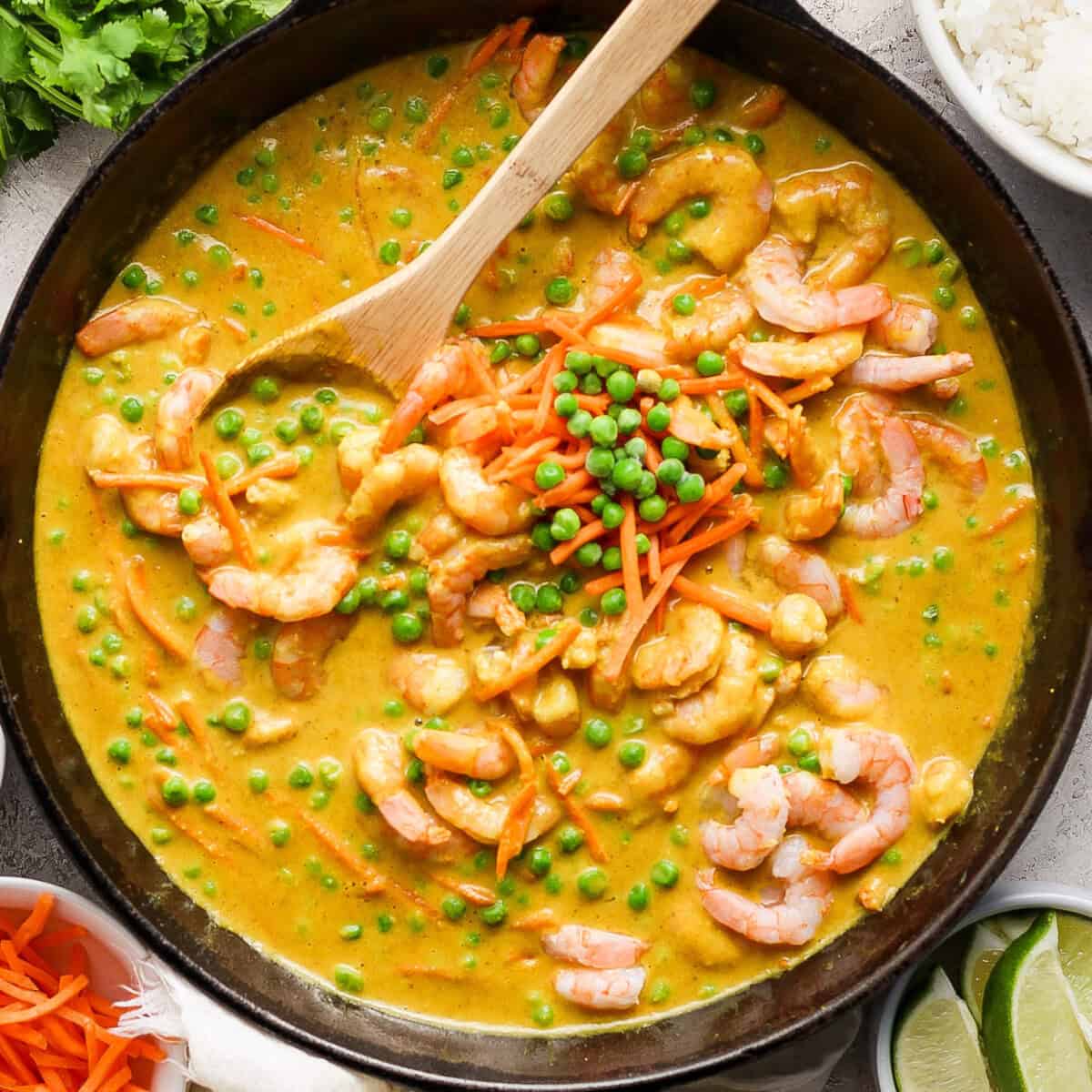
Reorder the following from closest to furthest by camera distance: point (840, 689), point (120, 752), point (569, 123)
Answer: point (569, 123) < point (840, 689) < point (120, 752)

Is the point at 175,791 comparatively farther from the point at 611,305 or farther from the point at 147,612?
the point at 611,305

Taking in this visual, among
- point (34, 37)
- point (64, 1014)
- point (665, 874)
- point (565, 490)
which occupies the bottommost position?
point (64, 1014)

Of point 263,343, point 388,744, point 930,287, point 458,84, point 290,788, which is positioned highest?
point 930,287

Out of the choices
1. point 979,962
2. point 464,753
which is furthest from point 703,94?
point 979,962

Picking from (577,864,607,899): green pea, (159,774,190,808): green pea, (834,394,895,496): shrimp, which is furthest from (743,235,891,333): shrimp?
(159,774,190,808): green pea

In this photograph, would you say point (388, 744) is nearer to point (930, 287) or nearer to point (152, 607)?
point (152, 607)

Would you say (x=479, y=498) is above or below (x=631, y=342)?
below

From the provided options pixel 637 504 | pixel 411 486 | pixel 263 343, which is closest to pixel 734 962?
pixel 637 504

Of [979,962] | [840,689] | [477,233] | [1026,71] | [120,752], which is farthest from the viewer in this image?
[979,962]
